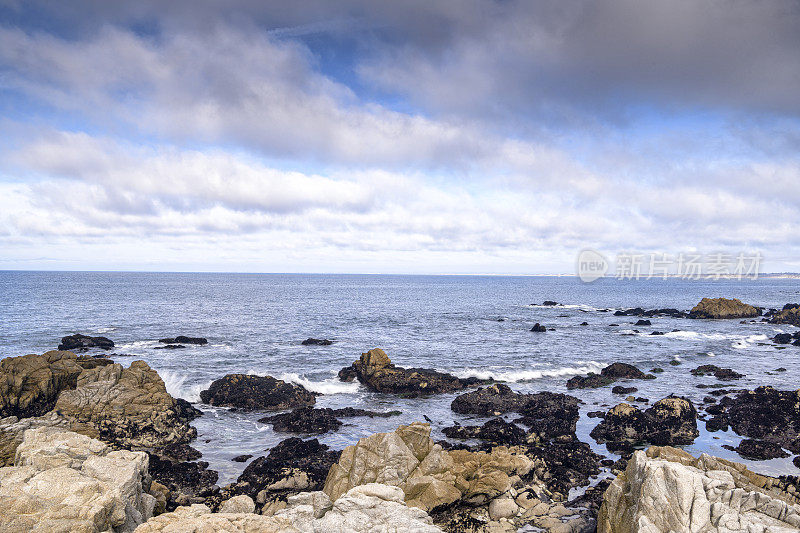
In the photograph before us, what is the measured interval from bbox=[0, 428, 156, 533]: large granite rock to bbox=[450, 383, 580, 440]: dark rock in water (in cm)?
1832

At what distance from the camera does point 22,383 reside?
2523cm

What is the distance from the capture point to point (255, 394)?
3006 centimetres

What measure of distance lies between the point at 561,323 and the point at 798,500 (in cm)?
6304

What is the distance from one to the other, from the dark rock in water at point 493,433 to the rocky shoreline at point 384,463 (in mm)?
104

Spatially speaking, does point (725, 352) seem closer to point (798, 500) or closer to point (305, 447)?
point (798, 500)

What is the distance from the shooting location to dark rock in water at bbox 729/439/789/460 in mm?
20766

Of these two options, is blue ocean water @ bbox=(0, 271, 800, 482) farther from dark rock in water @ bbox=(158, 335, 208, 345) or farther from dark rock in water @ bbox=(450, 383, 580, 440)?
dark rock in water @ bbox=(158, 335, 208, 345)

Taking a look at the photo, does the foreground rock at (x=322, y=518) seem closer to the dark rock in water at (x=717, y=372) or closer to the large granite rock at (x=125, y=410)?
the large granite rock at (x=125, y=410)

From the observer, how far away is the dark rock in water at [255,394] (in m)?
29.4

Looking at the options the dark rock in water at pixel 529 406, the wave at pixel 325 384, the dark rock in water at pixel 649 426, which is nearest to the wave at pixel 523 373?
the dark rock in water at pixel 529 406

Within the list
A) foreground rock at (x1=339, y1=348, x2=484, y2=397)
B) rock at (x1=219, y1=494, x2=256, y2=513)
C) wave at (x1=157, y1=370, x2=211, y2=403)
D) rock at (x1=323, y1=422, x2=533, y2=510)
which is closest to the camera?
rock at (x1=219, y1=494, x2=256, y2=513)

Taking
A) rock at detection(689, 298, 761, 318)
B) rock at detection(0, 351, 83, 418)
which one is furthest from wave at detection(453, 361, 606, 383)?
rock at detection(689, 298, 761, 318)

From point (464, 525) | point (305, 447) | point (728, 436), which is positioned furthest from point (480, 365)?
point (464, 525)

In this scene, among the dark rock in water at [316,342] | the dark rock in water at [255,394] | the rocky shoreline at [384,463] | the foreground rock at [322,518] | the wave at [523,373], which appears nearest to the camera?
the foreground rock at [322,518]
